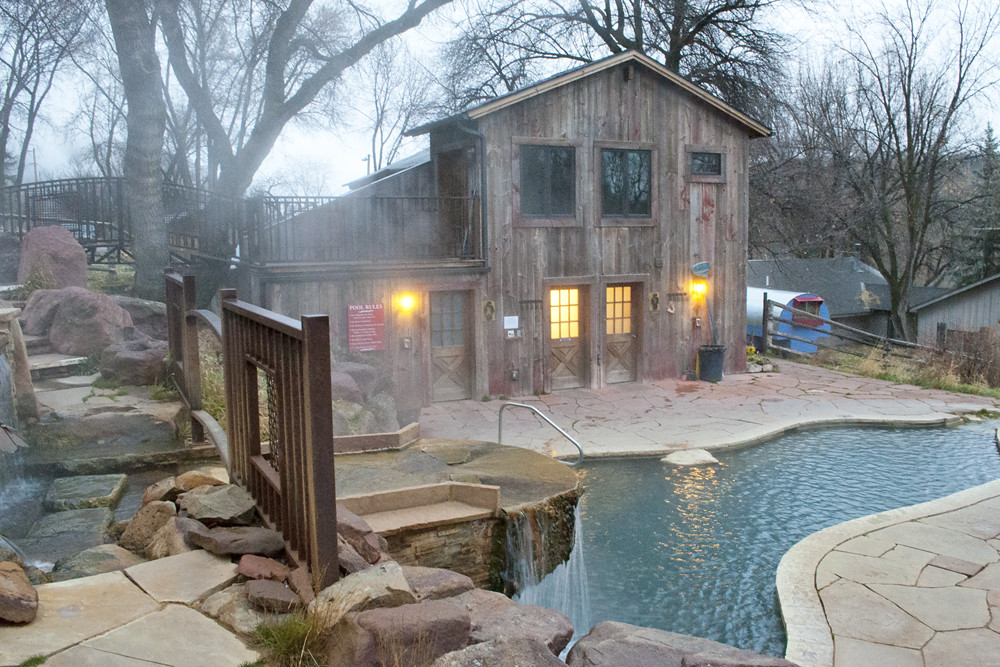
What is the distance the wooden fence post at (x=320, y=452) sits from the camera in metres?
3.28

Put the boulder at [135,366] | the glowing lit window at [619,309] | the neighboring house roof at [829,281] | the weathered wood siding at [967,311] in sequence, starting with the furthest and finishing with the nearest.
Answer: the neighboring house roof at [829,281]
the weathered wood siding at [967,311]
the glowing lit window at [619,309]
the boulder at [135,366]

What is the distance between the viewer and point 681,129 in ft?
51.5

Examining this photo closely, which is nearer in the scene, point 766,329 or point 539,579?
point 539,579

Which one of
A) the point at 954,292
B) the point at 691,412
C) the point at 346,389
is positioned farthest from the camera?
the point at 954,292

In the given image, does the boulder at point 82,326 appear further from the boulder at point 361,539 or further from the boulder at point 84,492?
the boulder at point 361,539

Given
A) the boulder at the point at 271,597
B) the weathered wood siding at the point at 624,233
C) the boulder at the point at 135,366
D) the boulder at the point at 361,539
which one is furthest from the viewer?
the weathered wood siding at the point at 624,233

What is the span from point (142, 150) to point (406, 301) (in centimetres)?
534

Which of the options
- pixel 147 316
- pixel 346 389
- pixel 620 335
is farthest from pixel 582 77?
pixel 147 316

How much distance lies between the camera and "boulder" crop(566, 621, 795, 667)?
11.8ft

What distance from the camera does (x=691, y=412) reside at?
13.0m

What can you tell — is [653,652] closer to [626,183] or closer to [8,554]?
[8,554]

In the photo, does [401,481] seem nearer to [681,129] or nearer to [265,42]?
[681,129]

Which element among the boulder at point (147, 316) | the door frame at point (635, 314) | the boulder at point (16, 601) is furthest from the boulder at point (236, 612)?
the door frame at point (635, 314)

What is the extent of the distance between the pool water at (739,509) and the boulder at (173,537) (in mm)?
3552
